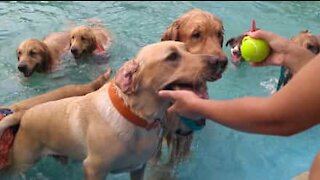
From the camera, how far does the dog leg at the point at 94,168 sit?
132 inches

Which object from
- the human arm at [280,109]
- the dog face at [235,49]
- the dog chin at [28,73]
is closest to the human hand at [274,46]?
the human arm at [280,109]

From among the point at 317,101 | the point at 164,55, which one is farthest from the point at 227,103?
the point at 164,55

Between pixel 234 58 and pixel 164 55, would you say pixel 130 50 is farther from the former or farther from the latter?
pixel 164 55

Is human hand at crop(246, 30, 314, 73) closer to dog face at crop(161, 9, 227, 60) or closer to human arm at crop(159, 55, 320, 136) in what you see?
dog face at crop(161, 9, 227, 60)

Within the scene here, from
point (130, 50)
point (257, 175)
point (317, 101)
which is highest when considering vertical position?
point (317, 101)

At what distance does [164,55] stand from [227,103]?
0.71m

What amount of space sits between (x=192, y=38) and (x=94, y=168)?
139 centimetres

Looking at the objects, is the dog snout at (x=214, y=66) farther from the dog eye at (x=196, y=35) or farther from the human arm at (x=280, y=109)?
the dog eye at (x=196, y=35)

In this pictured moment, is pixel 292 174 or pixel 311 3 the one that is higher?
pixel 311 3

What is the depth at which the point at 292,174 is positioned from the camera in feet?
15.2

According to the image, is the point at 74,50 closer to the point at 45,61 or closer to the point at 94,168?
the point at 45,61

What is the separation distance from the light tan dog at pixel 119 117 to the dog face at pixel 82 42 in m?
2.53

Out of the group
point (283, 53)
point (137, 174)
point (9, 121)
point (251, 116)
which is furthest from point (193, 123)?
point (9, 121)

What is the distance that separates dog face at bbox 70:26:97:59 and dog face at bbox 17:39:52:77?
1.15 feet
